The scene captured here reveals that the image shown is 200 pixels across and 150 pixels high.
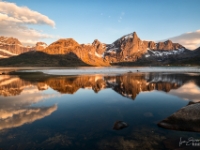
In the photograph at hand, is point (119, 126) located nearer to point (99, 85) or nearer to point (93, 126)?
point (93, 126)

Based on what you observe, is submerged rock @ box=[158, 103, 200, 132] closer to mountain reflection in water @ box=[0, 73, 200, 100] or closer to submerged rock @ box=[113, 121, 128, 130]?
submerged rock @ box=[113, 121, 128, 130]

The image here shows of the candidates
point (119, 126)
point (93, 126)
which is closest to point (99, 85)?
point (93, 126)

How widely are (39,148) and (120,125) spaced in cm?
817

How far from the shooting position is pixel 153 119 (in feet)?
62.5

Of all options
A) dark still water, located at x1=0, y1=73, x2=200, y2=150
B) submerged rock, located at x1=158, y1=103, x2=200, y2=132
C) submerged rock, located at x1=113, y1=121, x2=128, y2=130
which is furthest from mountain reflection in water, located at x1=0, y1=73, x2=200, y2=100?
submerged rock, located at x1=113, y1=121, x2=128, y2=130

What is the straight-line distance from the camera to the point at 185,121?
16297mm

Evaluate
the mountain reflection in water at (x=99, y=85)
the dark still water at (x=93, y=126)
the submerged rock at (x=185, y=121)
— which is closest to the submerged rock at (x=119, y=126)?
the dark still water at (x=93, y=126)

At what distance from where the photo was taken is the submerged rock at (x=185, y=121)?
51.9 feet

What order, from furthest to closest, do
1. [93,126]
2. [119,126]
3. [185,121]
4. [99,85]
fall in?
[99,85] < [93,126] < [119,126] < [185,121]

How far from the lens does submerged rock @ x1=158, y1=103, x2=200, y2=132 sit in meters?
15.8

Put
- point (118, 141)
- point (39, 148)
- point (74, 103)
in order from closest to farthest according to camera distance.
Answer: point (39, 148), point (118, 141), point (74, 103)

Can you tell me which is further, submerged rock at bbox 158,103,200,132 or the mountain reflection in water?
the mountain reflection in water

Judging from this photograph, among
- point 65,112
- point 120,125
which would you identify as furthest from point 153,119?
point 65,112

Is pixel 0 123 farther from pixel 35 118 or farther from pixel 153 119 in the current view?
pixel 153 119
